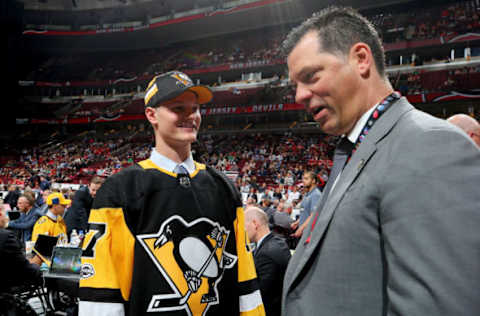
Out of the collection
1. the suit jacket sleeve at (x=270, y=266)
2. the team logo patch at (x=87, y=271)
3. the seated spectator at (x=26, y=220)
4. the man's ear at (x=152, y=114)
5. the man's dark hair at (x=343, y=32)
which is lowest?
the seated spectator at (x=26, y=220)

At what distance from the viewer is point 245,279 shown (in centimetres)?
188

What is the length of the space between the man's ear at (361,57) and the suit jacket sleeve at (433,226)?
1.18ft

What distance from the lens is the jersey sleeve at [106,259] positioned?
148 cm

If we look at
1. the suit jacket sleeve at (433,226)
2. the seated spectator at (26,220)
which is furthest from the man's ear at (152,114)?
the seated spectator at (26,220)

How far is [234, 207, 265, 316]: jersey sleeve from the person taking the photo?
1.85m

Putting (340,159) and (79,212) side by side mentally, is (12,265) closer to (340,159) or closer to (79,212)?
(79,212)

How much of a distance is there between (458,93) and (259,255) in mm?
19677

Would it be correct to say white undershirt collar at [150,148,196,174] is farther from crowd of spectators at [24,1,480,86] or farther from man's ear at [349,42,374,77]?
crowd of spectators at [24,1,480,86]

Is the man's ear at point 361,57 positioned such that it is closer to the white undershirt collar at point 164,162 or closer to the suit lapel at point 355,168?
the suit lapel at point 355,168

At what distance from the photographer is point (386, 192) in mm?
787

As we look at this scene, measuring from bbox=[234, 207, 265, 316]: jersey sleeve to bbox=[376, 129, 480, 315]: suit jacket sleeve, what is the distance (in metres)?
1.20

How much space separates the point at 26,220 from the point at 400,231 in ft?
22.6

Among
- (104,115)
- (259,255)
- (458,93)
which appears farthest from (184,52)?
(259,255)

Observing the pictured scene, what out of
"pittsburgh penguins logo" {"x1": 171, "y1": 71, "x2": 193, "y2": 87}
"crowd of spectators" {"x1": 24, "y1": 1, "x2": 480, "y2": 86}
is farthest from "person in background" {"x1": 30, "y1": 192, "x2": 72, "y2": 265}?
"crowd of spectators" {"x1": 24, "y1": 1, "x2": 480, "y2": 86}
